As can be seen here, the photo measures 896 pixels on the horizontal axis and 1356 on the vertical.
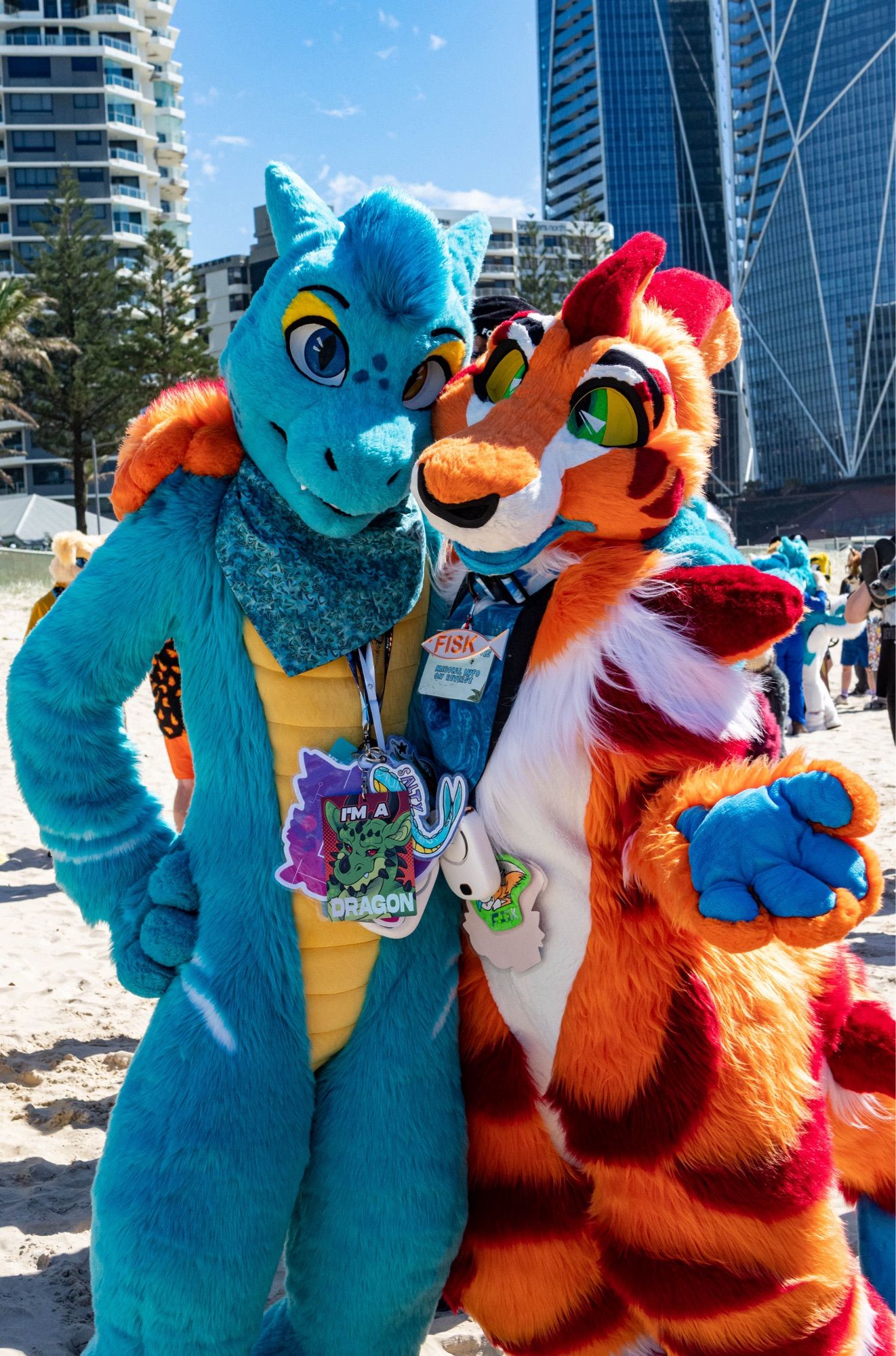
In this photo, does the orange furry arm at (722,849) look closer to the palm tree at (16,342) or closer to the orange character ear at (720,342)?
the orange character ear at (720,342)

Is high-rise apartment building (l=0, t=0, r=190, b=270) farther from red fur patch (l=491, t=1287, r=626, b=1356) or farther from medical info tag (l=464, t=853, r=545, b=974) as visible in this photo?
red fur patch (l=491, t=1287, r=626, b=1356)

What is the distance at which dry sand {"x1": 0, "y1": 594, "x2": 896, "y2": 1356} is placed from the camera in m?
2.55

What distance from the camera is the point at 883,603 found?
5688 millimetres

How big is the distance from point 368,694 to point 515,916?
40 cm

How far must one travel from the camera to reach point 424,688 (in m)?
1.72

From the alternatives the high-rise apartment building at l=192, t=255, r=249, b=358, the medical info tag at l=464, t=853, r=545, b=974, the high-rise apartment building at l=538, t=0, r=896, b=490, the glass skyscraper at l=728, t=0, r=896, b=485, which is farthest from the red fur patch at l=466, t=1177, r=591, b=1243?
the glass skyscraper at l=728, t=0, r=896, b=485

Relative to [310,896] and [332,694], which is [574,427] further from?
[310,896]

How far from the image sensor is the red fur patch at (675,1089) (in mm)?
1511

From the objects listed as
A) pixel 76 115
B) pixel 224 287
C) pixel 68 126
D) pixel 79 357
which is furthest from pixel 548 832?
pixel 224 287

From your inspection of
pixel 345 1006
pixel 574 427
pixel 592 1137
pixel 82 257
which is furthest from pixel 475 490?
pixel 82 257

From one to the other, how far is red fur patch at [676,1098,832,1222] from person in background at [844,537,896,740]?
4.45 metres

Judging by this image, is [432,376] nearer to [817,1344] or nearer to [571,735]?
[571,735]

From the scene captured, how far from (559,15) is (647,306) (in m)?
122

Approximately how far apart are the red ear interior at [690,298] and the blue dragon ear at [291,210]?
524 millimetres
